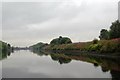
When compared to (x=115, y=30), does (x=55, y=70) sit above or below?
below

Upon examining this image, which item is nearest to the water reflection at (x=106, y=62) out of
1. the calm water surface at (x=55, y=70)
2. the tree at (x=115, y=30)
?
the calm water surface at (x=55, y=70)

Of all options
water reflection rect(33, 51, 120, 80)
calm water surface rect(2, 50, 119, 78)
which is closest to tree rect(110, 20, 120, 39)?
water reflection rect(33, 51, 120, 80)

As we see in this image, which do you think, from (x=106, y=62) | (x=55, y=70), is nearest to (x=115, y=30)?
(x=106, y=62)

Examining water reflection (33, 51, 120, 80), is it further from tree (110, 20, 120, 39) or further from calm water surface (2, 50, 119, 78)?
tree (110, 20, 120, 39)

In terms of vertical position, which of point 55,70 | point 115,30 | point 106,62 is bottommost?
point 55,70

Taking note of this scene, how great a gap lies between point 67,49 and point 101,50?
41.6 metres

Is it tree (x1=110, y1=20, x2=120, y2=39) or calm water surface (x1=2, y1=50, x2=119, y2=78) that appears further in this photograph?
tree (x1=110, y1=20, x2=120, y2=39)

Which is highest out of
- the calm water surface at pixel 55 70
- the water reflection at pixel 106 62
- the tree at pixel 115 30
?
the tree at pixel 115 30

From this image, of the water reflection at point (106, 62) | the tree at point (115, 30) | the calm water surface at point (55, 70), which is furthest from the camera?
the tree at point (115, 30)

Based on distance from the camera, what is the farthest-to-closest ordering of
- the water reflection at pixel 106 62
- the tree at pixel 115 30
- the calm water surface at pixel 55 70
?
the tree at pixel 115 30 → the water reflection at pixel 106 62 → the calm water surface at pixel 55 70

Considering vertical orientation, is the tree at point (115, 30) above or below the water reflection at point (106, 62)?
above

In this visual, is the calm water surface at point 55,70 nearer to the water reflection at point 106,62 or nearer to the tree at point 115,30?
the water reflection at point 106,62

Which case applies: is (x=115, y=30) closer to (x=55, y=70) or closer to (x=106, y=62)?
(x=106, y=62)

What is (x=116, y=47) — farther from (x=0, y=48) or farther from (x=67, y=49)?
(x=0, y=48)
